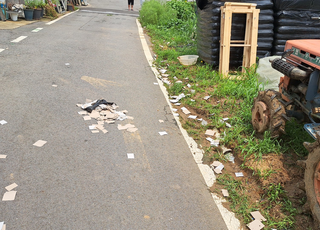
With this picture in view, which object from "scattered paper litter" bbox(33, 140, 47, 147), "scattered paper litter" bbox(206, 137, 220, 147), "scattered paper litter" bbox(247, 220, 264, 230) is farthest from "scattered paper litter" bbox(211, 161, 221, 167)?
"scattered paper litter" bbox(33, 140, 47, 147)

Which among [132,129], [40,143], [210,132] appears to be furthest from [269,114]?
[40,143]

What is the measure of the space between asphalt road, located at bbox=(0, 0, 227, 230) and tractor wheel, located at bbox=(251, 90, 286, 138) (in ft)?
3.97

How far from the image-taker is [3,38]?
34.9 feet

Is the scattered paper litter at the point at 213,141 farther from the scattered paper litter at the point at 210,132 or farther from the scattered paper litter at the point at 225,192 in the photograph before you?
the scattered paper litter at the point at 225,192

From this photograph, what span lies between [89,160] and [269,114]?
2.73 metres

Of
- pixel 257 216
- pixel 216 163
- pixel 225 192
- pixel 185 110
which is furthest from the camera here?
pixel 185 110

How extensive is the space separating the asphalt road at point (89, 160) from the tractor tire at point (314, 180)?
3.23 feet

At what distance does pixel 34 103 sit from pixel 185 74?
3934mm

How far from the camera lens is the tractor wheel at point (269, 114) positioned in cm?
449

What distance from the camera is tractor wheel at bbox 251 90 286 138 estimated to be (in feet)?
14.7

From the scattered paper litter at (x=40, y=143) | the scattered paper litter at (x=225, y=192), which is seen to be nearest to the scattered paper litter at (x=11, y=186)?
the scattered paper litter at (x=40, y=143)

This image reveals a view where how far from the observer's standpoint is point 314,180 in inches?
132

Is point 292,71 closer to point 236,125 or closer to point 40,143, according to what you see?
point 236,125

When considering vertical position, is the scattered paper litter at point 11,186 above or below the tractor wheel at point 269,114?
below
